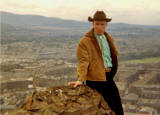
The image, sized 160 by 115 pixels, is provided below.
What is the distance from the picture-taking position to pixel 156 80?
30.7 meters

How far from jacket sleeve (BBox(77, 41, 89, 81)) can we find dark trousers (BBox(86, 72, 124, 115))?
0.69 ft

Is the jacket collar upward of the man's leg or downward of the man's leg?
upward

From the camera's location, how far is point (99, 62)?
3172 millimetres

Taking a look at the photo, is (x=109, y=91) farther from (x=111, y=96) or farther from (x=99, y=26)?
(x=99, y=26)

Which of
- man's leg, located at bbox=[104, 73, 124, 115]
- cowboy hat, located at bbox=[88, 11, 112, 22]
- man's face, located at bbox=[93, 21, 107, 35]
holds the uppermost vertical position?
cowboy hat, located at bbox=[88, 11, 112, 22]

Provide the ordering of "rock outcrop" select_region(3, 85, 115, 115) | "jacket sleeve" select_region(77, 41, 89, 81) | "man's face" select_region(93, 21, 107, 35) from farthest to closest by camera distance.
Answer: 1. "man's face" select_region(93, 21, 107, 35)
2. "jacket sleeve" select_region(77, 41, 89, 81)
3. "rock outcrop" select_region(3, 85, 115, 115)

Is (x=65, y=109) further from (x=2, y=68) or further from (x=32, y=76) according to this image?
(x=2, y=68)

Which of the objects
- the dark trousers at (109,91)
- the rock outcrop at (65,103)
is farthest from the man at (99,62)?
the rock outcrop at (65,103)

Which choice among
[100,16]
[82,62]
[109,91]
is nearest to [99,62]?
[82,62]

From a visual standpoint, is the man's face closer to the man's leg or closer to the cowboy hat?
the cowboy hat

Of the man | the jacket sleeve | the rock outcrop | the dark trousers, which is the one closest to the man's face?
the man

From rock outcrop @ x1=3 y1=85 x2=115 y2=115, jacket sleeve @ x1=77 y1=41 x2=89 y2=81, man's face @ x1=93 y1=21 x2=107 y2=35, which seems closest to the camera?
rock outcrop @ x1=3 y1=85 x2=115 y2=115

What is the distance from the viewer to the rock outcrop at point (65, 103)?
2.84 metres

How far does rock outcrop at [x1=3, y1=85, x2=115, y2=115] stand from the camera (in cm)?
284
